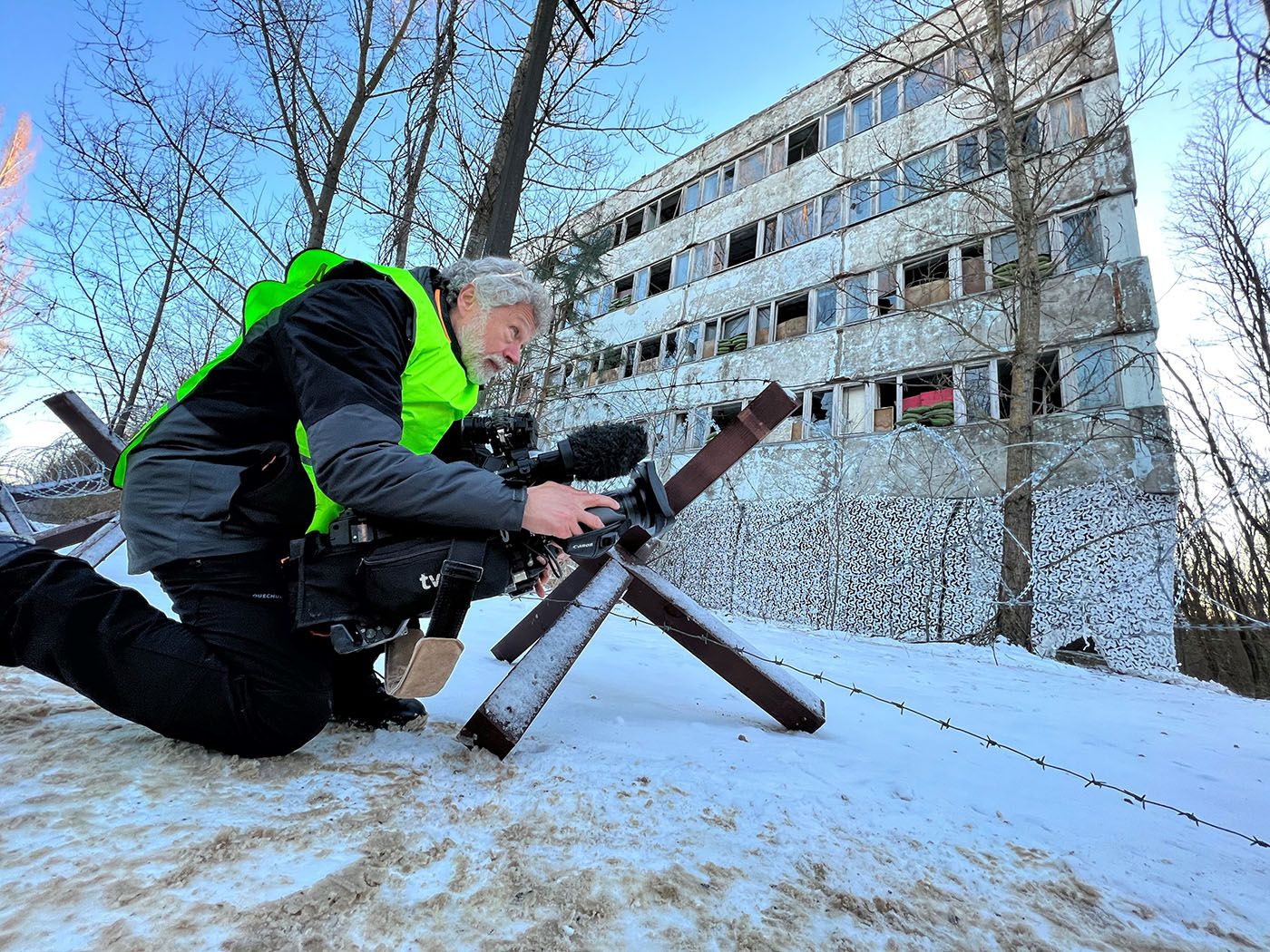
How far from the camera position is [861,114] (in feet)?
43.3

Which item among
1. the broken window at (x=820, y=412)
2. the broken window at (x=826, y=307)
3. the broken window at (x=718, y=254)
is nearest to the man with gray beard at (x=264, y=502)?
the broken window at (x=820, y=412)

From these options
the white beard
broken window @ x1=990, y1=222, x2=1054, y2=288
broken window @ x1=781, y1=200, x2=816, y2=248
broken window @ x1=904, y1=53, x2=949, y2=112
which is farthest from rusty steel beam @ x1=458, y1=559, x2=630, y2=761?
broken window @ x1=904, y1=53, x2=949, y2=112

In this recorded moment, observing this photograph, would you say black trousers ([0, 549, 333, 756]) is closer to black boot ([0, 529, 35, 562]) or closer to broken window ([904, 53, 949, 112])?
black boot ([0, 529, 35, 562])

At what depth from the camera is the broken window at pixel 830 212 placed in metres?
12.6

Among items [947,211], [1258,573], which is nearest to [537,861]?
[947,211]

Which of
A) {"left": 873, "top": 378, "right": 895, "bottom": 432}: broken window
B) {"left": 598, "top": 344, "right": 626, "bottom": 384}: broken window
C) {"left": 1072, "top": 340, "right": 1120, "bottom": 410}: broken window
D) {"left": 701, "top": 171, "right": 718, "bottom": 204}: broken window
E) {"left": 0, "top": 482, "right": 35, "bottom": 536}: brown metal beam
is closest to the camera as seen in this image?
{"left": 0, "top": 482, "right": 35, "bottom": 536}: brown metal beam

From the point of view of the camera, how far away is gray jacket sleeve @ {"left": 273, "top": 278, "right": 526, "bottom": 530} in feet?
3.84

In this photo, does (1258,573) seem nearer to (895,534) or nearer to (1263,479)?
(895,534)

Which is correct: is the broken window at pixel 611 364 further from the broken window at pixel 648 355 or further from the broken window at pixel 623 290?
the broken window at pixel 623 290

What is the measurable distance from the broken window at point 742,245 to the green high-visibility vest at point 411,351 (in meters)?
13.9

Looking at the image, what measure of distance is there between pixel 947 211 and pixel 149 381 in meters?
12.9

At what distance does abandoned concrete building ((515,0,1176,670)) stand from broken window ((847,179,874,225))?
0.05 metres

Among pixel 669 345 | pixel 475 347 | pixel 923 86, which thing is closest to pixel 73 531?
pixel 475 347

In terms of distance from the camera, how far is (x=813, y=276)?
12578 millimetres
